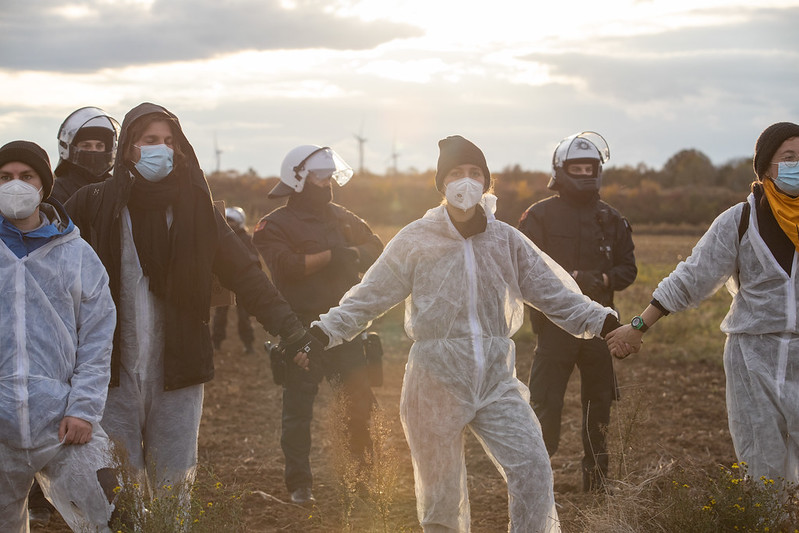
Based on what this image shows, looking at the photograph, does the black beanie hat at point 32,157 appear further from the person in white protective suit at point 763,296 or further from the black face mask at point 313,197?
the person in white protective suit at point 763,296

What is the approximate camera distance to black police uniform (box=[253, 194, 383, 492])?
6.61 m

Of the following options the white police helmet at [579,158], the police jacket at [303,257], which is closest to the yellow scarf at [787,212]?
the white police helmet at [579,158]

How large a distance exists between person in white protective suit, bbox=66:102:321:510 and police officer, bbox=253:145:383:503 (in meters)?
1.73

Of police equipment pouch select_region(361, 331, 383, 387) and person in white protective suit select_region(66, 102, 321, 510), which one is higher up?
person in white protective suit select_region(66, 102, 321, 510)

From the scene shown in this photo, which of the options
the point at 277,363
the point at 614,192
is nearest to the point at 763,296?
the point at 277,363

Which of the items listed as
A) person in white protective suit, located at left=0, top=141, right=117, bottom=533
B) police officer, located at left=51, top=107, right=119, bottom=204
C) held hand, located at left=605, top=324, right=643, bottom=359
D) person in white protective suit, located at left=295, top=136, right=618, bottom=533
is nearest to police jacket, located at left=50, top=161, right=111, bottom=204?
police officer, located at left=51, top=107, right=119, bottom=204

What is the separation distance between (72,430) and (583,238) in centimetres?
382

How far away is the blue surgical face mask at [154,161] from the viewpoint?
186 inches

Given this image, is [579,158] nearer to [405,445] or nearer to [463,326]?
[463,326]

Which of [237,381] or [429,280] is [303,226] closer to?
[429,280]

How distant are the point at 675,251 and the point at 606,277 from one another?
2500 centimetres

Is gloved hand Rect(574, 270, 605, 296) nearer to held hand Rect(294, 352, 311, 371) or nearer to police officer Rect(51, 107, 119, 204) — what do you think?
held hand Rect(294, 352, 311, 371)

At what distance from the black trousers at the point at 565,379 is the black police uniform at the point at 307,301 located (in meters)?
1.20

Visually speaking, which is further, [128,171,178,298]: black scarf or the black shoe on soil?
the black shoe on soil
